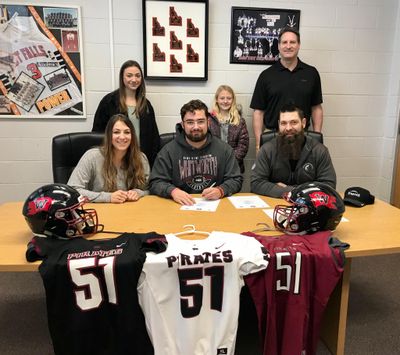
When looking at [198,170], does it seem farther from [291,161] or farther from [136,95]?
[136,95]

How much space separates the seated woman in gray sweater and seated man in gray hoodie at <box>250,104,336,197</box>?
780 mm

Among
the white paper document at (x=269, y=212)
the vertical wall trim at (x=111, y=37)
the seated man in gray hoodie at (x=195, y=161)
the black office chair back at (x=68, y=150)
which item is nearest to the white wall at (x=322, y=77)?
the vertical wall trim at (x=111, y=37)

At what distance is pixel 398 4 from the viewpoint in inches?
145

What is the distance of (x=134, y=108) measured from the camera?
3.16 meters

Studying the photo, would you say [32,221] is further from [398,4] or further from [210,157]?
[398,4]

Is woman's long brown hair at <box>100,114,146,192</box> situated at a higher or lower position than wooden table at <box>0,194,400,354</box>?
higher

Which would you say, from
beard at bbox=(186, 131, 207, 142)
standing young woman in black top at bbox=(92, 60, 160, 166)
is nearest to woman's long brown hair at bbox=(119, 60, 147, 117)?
standing young woman in black top at bbox=(92, 60, 160, 166)

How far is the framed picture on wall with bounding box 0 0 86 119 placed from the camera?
321 cm

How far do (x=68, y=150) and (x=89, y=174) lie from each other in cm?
31

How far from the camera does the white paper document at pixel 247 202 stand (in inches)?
82.9

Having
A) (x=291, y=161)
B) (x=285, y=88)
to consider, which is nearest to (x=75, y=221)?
(x=291, y=161)

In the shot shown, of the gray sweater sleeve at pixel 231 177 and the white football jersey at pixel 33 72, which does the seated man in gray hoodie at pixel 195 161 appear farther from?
the white football jersey at pixel 33 72

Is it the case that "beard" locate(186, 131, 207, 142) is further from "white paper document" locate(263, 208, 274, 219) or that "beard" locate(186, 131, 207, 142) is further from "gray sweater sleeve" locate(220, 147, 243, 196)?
"white paper document" locate(263, 208, 274, 219)

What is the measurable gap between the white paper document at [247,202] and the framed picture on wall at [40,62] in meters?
1.94
